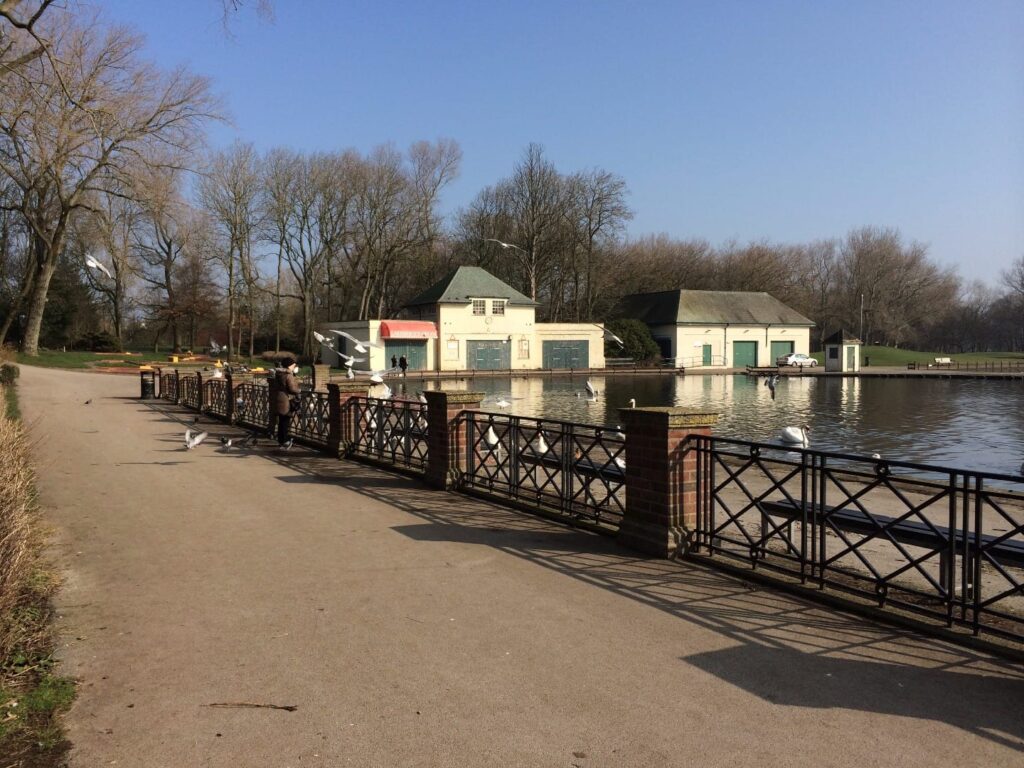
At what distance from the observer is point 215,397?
22.0 m

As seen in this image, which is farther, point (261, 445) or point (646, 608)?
point (261, 445)

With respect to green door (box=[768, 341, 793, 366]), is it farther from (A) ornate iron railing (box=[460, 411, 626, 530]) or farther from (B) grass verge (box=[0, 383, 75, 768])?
(B) grass verge (box=[0, 383, 75, 768])

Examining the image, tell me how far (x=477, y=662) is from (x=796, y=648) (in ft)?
6.18

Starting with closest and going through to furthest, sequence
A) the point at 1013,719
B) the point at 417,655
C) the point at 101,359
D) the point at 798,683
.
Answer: the point at 1013,719
the point at 798,683
the point at 417,655
the point at 101,359

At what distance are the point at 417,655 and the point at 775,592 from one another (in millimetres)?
2749

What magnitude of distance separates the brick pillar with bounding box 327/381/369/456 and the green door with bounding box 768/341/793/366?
64.8 metres

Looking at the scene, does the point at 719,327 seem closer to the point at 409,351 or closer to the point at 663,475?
the point at 409,351

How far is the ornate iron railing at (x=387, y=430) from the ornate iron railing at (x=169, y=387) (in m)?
15.7

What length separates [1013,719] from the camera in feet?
12.5

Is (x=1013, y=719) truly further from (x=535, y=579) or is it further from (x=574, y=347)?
(x=574, y=347)

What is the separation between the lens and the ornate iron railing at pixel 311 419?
1484 cm

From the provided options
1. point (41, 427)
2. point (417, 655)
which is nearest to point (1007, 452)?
point (417, 655)

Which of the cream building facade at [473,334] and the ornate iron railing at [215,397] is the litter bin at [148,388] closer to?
the ornate iron railing at [215,397]

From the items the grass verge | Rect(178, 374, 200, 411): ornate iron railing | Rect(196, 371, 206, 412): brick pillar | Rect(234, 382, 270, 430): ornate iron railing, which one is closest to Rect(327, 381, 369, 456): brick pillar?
Rect(234, 382, 270, 430): ornate iron railing
